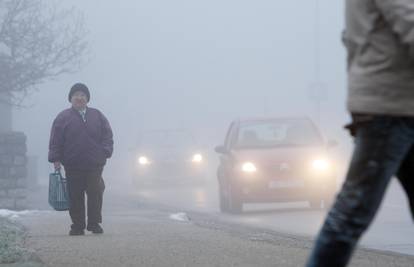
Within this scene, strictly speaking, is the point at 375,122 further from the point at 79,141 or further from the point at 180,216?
the point at 180,216

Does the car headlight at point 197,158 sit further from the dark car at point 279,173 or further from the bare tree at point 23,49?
the dark car at point 279,173

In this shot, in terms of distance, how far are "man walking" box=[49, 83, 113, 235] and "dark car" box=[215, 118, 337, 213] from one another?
21.7 feet

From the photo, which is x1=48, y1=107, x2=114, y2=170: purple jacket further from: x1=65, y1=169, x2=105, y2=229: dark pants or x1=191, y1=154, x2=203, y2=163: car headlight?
x1=191, y1=154, x2=203, y2=163: car headlight

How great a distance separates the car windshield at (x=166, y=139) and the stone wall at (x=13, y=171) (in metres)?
9.88

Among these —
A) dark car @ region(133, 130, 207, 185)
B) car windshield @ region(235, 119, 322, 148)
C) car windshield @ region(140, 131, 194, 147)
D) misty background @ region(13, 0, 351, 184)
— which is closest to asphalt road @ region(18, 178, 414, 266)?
car windshield @ region(235, 119, 322, 148)

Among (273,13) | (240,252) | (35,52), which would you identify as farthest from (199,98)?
(240,252)

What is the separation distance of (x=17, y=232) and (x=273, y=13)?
109 m

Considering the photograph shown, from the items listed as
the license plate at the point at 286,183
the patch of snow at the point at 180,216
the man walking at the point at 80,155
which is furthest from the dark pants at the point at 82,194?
the license plate at the point at 286,183

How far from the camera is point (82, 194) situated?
12703mm

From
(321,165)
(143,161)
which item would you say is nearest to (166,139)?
(143,161)

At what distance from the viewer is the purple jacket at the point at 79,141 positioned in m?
12.6

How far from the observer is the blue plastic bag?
12844 mm

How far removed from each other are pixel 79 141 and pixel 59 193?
2.07ft

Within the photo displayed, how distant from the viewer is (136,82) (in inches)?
4259
